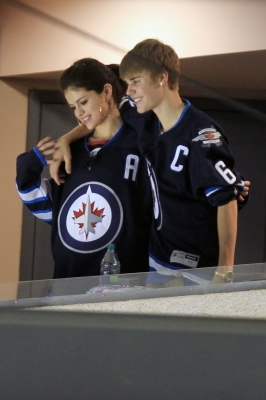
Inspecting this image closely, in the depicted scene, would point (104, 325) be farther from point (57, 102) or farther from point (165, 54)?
point (57, 102)

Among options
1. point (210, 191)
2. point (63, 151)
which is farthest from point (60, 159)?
point (210, 191)

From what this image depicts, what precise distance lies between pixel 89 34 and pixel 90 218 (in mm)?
254

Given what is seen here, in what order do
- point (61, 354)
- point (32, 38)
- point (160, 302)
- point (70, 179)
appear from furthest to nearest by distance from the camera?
point (70, 179) < point (32, 38) < point (160, 302) < point (61, 354)

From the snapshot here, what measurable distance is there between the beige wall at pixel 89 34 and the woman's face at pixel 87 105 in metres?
0.08

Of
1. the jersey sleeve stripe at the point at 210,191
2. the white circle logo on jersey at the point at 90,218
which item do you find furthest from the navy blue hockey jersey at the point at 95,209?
the jersey sleeve stripe at the point at 210,191

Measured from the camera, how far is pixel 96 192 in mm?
768

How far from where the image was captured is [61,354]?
145 mm

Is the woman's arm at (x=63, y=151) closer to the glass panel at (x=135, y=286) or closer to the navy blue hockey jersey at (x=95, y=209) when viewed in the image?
the navy blue hockey jersey at (x=95, y=209)

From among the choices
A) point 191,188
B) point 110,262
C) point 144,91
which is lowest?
point 110,262

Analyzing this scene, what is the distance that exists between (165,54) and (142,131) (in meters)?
0.19

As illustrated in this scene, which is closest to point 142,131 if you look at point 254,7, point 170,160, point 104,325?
point 170,160

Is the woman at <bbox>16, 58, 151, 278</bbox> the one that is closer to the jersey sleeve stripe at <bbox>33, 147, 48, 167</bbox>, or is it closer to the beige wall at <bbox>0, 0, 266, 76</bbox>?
the jersey sleeve stripe at <bbox>33, 147, 48, 167</bbox>

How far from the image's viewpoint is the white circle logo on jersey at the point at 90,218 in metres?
0.75

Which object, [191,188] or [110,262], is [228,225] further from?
[110,262]
